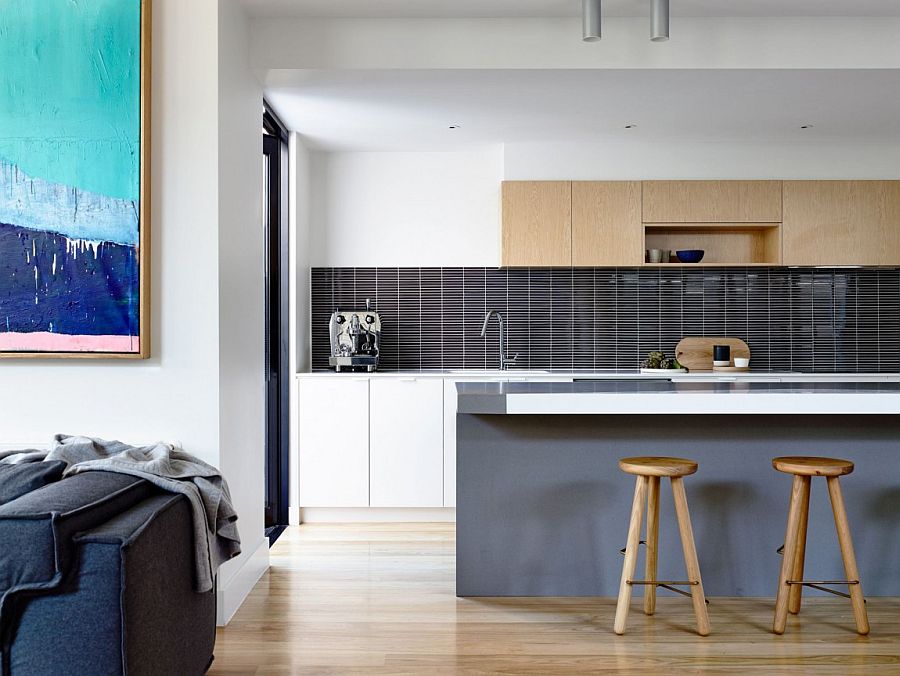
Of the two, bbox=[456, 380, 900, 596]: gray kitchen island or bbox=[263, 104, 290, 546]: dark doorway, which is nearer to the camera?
bbox=[456, 380, 900, 596]: gray kitchen island

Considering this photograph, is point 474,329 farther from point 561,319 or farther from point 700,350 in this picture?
point 700,350

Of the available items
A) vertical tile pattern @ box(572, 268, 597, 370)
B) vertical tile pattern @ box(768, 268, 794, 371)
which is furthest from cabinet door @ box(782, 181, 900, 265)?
vertical tile pattern @ box(572, 268, 597, 370)

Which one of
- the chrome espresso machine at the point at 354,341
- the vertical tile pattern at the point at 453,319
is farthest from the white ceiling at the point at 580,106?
the chrome espresso machine at the point at 354,341

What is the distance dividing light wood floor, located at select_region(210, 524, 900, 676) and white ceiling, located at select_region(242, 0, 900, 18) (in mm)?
2543

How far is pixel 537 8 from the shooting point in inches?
148

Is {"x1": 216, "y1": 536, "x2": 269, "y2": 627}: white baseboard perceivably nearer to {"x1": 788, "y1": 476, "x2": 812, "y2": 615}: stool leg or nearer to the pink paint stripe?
the pink paint stripe

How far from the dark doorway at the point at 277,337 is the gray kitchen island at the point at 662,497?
1863 millimetres

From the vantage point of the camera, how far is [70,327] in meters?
3.24

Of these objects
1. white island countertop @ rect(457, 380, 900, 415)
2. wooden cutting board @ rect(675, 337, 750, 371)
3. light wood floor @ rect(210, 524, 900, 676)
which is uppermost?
wooden cutting board @ rect(675, 337, 750, 371)

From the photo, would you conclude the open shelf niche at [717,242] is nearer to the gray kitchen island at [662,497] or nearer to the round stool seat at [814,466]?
the gray kitchen island at [662,497]

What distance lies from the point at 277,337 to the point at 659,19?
9.33 ft

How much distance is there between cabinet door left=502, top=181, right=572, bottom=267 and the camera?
5.41 m

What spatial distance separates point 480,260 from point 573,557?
260 cm

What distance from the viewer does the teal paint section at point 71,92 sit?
3205 millimetres
